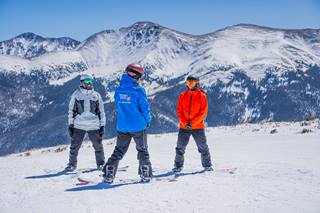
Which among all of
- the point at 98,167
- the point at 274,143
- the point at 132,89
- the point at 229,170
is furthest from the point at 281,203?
the point at 274,143

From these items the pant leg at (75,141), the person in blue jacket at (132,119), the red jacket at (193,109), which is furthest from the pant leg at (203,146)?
the pant leg at (75,141)

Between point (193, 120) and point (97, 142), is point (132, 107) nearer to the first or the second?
point (193, 120)

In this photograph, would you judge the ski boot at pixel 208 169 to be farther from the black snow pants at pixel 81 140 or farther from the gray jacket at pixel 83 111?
the gray jacket at pixel 83 111

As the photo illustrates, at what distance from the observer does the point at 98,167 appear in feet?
37.1

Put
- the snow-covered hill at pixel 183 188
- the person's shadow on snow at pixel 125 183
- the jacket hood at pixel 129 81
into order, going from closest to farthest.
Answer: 1. the snow-covered hill at pixel 183 188
2. the person's shadow on snow at pixel 125 183
3. the jacket hood at pixel 129 81

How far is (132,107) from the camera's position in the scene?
30.4 feet

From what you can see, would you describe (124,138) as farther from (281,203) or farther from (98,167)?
(281,203)

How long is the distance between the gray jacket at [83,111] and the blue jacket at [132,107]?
186 cm

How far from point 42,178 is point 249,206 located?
5.42 m

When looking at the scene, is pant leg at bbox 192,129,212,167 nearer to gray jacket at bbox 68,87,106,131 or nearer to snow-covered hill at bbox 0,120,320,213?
snow-covered hill at bbox 0,120,320,213

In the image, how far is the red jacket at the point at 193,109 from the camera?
10.4 m

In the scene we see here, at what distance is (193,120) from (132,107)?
1.81m

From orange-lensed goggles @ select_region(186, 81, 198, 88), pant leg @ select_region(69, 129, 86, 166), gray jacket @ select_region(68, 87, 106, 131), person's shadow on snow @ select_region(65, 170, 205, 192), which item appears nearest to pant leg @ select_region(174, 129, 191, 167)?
person's shadow on snow @ select_region(65, 170, 205, 192)

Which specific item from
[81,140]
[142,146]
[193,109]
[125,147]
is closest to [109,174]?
[125,147]
